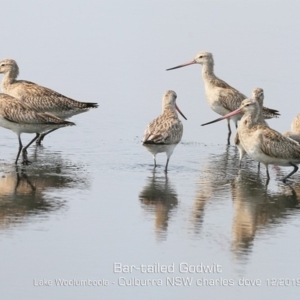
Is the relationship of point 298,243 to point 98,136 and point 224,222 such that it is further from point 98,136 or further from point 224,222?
point 98,136

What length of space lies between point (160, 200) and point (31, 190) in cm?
153

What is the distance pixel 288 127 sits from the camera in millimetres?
17359

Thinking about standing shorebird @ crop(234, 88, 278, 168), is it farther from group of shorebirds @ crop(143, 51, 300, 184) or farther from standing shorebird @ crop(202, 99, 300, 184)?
standing shorebird @ crop(202, 99, 300, 184)

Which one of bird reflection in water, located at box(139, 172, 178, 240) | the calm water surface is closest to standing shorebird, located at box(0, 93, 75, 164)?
the calm water surface

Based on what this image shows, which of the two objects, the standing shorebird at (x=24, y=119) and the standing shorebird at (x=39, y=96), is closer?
the standing shorebird at (x=24, y=119)

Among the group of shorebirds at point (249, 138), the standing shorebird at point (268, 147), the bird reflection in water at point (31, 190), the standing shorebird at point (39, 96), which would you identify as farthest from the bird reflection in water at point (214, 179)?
the standing shorebird at point (39, 96)

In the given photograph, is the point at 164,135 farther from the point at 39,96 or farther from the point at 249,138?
the point at 39,96

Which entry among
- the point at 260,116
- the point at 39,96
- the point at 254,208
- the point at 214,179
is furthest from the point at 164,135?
the point at 39,96

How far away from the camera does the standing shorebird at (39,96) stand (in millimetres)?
16344

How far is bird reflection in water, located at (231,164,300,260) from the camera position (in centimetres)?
1025

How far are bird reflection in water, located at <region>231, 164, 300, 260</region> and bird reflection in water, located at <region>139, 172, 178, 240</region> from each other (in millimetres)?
721

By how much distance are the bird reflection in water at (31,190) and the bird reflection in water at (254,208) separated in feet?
6.41

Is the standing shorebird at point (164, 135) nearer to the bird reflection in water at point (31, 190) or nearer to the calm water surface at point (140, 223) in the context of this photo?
the calm water surface at point (140, 223)

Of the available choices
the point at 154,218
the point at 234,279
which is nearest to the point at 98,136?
the point at 154,218
